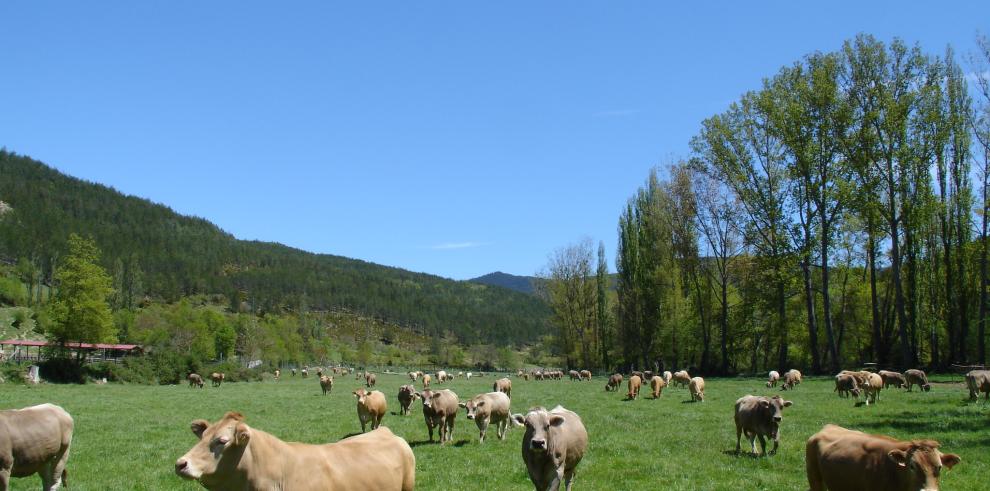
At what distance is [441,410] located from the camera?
18.0 m

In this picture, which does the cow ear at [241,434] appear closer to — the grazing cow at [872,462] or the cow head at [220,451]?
the cow head at [220,451]

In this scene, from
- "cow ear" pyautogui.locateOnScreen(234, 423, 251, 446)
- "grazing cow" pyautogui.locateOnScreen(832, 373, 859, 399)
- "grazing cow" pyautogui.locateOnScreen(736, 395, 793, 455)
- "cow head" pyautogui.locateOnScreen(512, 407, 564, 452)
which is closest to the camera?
"cow ear" pyautogui.locateOnScreen(234, 423, 251, 446)

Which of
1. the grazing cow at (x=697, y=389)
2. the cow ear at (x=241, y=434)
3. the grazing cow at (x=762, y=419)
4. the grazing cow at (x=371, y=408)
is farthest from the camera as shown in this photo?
the grazing cow at (x=697, y=389)

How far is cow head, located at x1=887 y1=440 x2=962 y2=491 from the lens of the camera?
694 centimetres

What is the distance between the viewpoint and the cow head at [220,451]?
5418 millimetres

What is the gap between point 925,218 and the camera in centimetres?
3769

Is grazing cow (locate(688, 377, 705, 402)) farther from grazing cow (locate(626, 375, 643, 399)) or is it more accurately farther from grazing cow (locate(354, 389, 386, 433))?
grazing cow (locate(354, 389, 386, 433))

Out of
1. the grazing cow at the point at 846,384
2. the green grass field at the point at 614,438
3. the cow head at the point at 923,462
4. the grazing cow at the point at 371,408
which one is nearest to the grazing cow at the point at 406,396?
the green grass field at the point at 614,438

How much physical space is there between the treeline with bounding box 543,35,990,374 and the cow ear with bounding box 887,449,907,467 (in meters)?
31.4

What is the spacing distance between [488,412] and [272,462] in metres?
12.7

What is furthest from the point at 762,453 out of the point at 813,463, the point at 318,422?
the point at 318,422

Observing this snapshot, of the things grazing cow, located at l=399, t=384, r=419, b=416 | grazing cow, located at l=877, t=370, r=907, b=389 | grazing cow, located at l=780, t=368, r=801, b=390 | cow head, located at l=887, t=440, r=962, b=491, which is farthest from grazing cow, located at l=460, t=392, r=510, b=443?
grazing cow, located at l=877, t=370, r=907, b=389

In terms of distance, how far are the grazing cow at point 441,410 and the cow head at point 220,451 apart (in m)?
12.6

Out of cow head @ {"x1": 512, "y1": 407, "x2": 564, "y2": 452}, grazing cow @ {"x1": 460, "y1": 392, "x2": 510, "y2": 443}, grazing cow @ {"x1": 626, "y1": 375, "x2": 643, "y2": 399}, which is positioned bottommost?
grazing cow @ {"x1": 626, "y1": 375, "x2": 643, "y2": 399}
